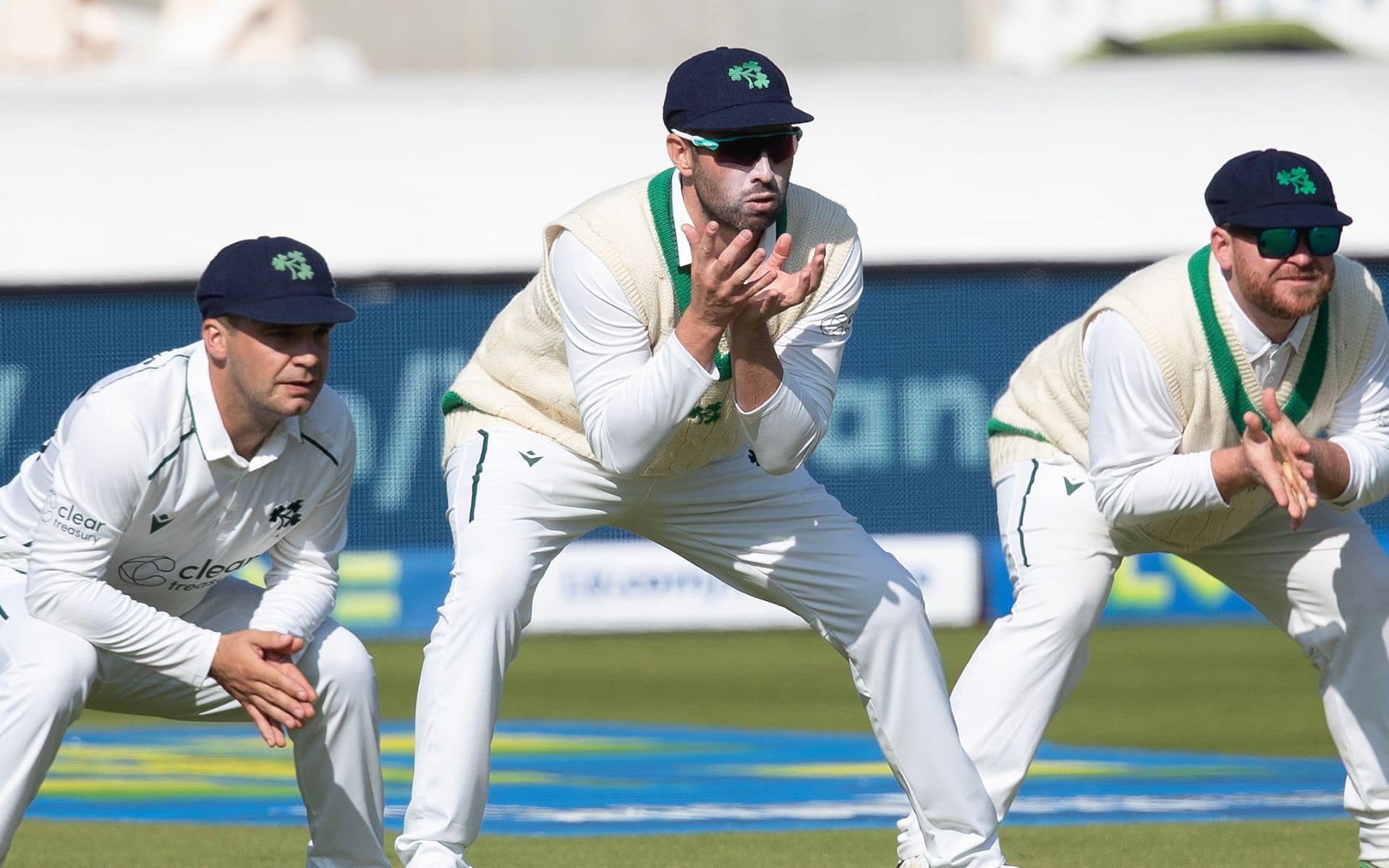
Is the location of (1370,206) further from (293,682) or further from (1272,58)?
(293,682)

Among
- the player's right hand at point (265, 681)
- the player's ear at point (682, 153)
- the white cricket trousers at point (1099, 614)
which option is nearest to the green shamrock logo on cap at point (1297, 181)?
the white cricket trousers at point (1099, 614)

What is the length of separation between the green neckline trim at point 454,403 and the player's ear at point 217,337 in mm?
620

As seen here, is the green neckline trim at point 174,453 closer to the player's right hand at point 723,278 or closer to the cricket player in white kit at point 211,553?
the cricket player in white kit at point 211,553

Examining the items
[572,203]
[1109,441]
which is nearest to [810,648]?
[572,203]

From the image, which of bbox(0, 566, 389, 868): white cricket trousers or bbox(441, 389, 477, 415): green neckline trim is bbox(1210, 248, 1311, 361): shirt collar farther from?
bbox(0, 566, 389, 868): white cricket trousers

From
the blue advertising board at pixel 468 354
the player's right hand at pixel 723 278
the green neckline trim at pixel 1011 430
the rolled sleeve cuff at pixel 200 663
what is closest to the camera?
the player's right hand at pixel 723 278

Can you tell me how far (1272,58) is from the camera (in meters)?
17.3

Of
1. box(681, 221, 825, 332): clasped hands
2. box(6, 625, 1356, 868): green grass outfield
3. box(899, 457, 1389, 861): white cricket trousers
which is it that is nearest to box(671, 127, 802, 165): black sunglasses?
box(681, 221, 825, 332): clasped hands

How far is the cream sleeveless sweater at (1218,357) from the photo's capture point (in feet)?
16.2

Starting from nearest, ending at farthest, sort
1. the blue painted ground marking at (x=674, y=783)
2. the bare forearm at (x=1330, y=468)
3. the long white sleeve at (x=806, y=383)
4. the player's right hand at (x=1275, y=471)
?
the long white sleeve at (x=806, y=383), the player's right hand at (x=1275, y=471), the bare forearm at (x=1330, y=468), the blue painted ground marking at (x=674, y=783)

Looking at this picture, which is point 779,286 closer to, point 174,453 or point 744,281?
point 744,281

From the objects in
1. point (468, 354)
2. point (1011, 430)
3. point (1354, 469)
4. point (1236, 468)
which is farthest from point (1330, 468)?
point (468, 354)

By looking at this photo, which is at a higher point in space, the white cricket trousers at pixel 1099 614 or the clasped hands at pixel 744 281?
the clasped hands at pixel 744 281

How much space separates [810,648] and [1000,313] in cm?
420
